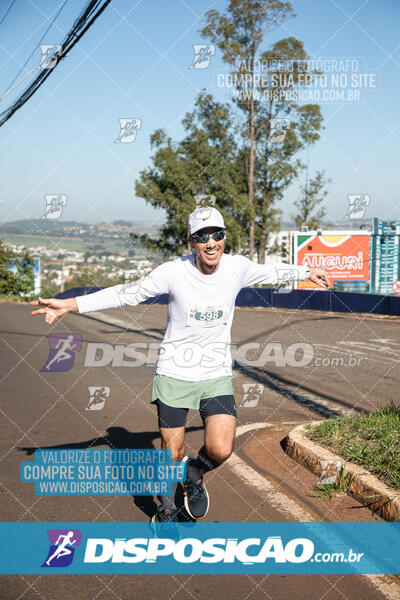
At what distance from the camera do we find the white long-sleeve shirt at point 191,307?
4.11 metres

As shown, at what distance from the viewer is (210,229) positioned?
4.09 m

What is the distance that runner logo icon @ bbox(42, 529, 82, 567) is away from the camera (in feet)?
12.5

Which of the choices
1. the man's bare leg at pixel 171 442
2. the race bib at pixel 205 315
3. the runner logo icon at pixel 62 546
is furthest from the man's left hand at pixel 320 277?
the runner logo icon at pixel 62 546

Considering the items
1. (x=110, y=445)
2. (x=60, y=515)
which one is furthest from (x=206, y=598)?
(x=110, y=445)

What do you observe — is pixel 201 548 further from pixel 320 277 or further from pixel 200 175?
pixel 200 175

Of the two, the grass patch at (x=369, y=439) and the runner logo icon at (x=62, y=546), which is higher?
the grass patch at (x=369, y=439)

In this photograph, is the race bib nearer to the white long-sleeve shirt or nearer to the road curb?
the white long-sleeve shirt

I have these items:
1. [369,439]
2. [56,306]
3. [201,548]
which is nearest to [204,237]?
[56,306]

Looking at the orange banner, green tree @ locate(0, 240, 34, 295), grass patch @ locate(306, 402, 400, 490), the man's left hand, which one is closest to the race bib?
the man's left hand

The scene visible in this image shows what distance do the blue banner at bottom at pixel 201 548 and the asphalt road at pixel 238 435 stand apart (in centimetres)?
12

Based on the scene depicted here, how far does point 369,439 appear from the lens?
17.7ft

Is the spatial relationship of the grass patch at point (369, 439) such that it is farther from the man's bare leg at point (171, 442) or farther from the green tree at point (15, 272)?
the green tree at point (15, 272)

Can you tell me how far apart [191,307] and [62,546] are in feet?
5.62

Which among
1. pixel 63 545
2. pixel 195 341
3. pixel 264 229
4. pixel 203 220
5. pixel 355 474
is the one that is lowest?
pixel 63 545
